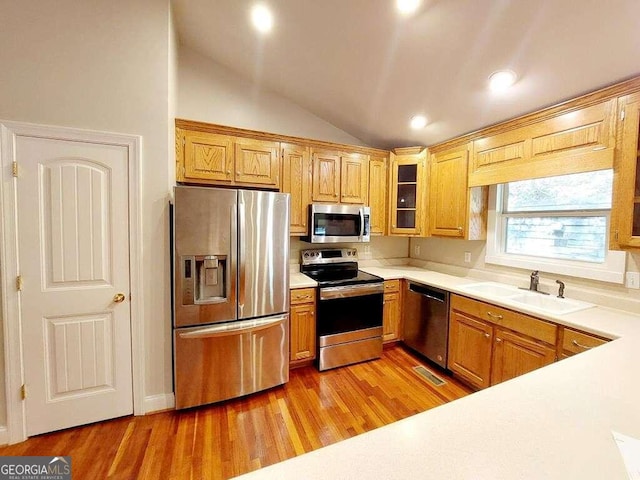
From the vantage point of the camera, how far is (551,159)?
80.1 inches

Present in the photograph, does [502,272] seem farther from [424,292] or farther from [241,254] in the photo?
[241,254]

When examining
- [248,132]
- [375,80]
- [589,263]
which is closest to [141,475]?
[248,132]

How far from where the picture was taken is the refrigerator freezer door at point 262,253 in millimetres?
2207

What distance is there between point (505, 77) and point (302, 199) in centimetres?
192

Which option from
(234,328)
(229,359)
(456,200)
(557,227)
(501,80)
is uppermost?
(501,80)

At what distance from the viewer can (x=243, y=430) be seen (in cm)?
193

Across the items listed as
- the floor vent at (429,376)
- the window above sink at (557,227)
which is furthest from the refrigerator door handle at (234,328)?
the window above sink at (557,227)

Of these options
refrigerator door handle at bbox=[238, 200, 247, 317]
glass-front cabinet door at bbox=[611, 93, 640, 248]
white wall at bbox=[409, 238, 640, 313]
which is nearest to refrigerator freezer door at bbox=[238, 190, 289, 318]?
refrigerator door handle at bbox=[238, 200, 247, 317]

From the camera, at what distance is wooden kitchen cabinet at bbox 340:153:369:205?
3.08 meters

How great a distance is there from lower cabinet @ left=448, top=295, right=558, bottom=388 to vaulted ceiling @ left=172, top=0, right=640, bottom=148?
1.66 m

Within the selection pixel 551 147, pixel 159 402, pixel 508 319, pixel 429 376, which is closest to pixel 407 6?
pixel 551 147

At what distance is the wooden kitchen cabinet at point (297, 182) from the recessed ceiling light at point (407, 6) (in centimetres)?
145

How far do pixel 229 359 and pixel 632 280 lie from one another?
2.97 metres

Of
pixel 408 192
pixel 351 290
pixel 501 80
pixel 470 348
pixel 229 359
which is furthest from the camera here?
pixel 408 192
